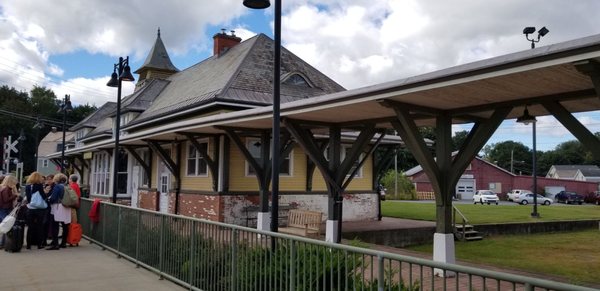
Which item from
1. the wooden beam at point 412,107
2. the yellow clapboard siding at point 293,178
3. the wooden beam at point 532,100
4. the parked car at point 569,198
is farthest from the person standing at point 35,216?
the parked car at point 569,198

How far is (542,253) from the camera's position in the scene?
16.7 m

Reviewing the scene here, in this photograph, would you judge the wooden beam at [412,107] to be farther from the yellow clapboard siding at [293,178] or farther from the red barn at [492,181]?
the red barn at [492,181]

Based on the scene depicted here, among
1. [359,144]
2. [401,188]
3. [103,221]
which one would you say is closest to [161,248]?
[103,221]

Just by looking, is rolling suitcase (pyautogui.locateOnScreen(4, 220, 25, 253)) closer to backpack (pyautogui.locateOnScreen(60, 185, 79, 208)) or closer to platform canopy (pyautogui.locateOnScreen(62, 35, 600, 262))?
backpack (pyautogui.locateOnScreen(60, 185, 79, 208))

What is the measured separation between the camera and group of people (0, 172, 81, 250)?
1154 centimetres

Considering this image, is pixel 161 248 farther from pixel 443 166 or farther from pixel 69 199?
pixel 443 166

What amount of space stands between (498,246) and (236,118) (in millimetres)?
10774

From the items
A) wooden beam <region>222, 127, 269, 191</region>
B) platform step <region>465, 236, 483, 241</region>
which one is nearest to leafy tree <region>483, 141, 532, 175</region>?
platform step <region>465, 236, 483, 241</region>

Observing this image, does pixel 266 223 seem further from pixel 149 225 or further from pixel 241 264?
pixel 241 264

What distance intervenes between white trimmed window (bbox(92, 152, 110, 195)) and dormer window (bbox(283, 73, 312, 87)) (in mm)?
12249

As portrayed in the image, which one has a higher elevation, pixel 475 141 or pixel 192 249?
pixel 475 141

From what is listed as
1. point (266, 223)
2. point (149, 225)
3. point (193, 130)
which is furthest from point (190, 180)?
point (149, 225)

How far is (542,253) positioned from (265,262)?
44.8 feet

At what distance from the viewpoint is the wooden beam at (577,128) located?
7387mm
